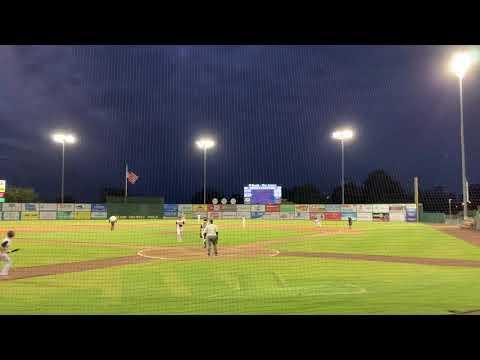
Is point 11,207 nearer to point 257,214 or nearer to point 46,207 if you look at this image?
point 46,207

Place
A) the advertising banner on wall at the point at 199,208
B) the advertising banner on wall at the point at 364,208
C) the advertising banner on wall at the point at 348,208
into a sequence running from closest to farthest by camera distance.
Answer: the advertising banner on wall at the point at 364,208, the advertising banner on wall at the point at 199,208, the advertising banner on wall at the point at 348,208

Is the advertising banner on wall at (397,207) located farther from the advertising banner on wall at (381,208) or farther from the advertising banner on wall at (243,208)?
the advertising banner on wall at (243,208)

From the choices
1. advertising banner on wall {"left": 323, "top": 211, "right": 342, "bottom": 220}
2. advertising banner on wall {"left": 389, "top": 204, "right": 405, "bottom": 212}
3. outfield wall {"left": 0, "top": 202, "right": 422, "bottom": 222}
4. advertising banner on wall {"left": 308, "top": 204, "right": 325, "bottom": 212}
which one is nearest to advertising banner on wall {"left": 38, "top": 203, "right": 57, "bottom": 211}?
outfield wall {"left": 0, "top": 202, "right": 422, "bottom": 222}

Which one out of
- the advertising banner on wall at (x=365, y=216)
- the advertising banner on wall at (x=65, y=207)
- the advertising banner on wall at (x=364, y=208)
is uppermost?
the advertising banner on wall at (x=65, y=207)

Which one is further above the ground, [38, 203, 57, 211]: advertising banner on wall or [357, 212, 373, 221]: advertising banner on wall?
[38, 203, 57, 211]: advertising banner on wall

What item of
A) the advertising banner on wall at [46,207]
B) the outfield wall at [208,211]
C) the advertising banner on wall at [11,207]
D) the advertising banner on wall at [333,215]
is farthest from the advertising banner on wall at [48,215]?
the advertising banner on wall at [333,215]

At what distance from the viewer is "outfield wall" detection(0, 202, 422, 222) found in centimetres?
4534

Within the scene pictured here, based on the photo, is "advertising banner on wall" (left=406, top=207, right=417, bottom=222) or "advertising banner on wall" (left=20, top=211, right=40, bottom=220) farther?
"advertising banner on wall" (left=406, top=207, right=417, bottom=222)

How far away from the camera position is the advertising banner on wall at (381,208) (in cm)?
4926

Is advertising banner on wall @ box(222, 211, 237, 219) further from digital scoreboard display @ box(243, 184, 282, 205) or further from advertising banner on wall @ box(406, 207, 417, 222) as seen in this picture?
advertising banner on wall @ box(406, 207, 417, 222)

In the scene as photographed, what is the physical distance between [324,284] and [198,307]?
11.9ft

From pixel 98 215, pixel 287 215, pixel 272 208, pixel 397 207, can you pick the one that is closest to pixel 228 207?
pixel 272 208
